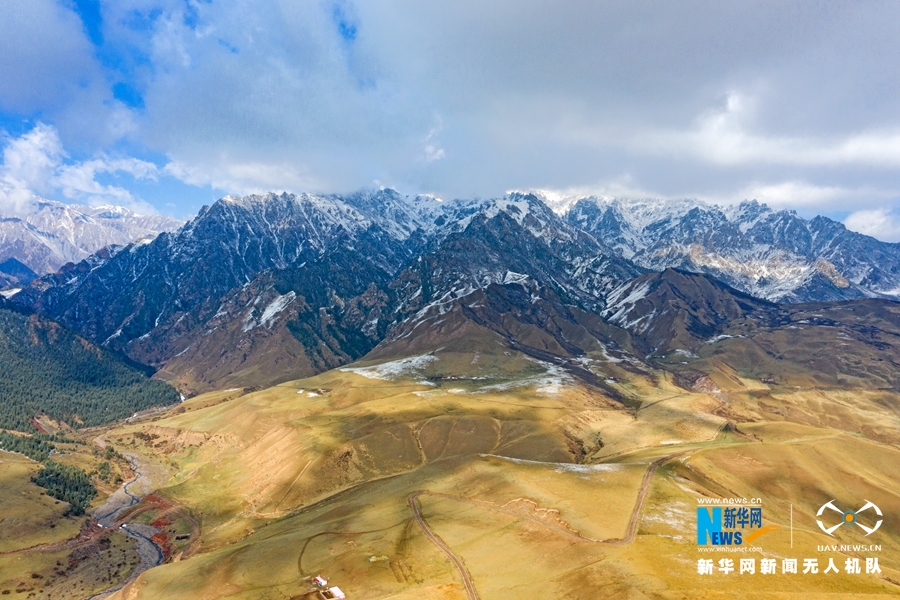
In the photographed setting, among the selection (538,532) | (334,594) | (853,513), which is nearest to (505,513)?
(538,532)

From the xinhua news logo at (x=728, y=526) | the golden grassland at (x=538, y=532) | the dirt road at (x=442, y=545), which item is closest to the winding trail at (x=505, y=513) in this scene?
the dirt road at (x=442, y=545)

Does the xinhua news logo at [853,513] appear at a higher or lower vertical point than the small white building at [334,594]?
higher

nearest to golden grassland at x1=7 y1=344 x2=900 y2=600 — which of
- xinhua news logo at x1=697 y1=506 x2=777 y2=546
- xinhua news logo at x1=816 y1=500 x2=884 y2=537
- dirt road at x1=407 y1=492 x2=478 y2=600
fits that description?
dirt road at x1=407 y1=492 x2=478 y2=600

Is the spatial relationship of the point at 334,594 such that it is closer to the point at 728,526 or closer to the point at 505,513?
the point at 505,513

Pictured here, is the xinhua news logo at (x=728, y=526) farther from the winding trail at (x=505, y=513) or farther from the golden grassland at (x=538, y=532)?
the winding trail at (x=505, y=513)

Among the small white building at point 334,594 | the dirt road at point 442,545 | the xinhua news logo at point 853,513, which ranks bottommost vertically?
the small white building at point 334,594

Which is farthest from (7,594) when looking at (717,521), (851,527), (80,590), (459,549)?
(851,527)

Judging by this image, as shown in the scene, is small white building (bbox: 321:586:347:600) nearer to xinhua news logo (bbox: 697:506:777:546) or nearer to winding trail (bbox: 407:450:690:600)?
winding trail (bbox: 407:450:690:600)

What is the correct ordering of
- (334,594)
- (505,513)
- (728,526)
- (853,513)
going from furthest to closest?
1. (853,513)
2. (505,513)
3. (728,526)
4. (334,594)
